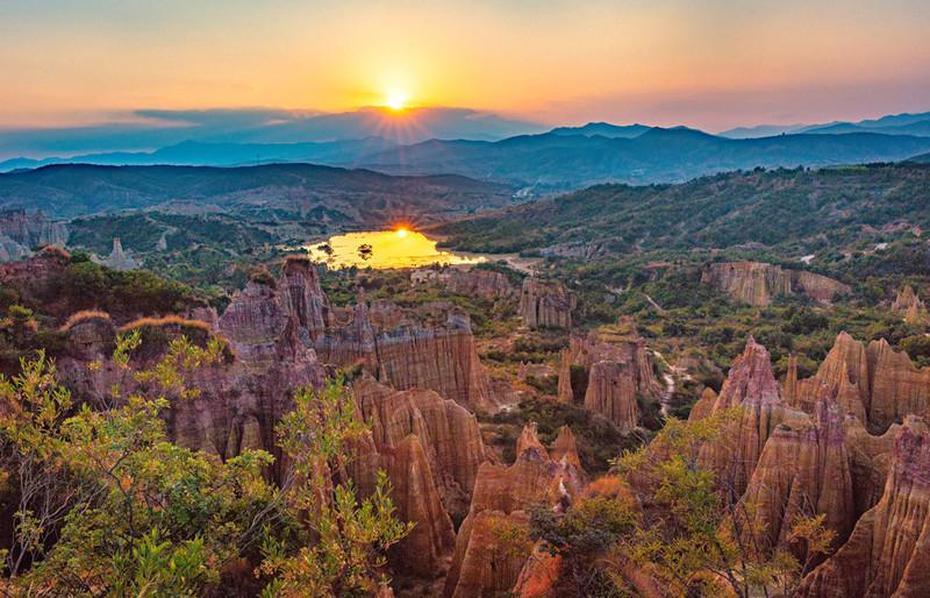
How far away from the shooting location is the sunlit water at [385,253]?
128m

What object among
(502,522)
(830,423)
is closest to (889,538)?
(830,423)

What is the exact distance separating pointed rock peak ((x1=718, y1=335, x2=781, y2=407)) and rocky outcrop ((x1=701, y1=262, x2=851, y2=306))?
→ 200 feet

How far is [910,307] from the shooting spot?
60281mm

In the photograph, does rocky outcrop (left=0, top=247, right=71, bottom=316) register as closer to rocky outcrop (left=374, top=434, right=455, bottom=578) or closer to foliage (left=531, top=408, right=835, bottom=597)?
rocky outcrop (left=374, top=434, right=455, bottom=578)

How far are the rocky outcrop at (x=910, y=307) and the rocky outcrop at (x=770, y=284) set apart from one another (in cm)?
985

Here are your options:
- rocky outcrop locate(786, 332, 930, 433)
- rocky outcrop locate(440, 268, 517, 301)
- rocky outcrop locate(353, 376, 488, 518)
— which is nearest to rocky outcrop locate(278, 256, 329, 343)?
rocky outcrop locate(353, 376, 488, 518)

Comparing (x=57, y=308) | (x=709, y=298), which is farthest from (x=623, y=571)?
(x=709, y=298)

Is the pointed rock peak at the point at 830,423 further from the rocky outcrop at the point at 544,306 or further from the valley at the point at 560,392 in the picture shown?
the rocky outcrop at the point at 544,306

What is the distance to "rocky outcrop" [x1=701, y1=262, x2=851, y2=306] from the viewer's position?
7844cm

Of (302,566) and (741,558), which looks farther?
(741,558)

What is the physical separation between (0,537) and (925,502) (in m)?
19.7

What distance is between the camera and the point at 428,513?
18766 mm

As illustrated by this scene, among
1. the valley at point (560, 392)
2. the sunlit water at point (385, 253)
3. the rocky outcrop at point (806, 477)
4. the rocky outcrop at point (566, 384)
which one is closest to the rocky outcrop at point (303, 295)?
the valley at point (560, 392)

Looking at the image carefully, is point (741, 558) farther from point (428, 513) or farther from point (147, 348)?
point (147, 348)
